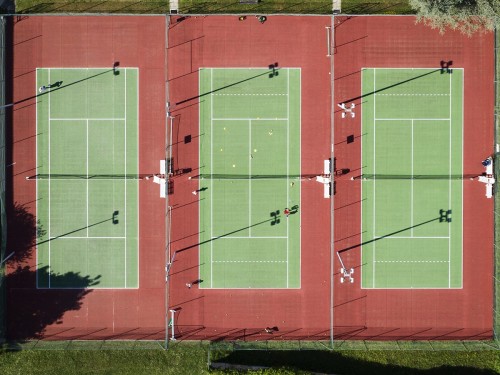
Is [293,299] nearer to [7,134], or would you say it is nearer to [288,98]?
[288,98]

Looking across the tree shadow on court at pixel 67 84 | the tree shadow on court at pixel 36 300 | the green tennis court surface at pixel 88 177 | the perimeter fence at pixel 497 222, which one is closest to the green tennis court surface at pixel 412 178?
the perimeter fence at pixel 497 222

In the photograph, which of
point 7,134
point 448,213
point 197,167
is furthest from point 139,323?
point 448,213

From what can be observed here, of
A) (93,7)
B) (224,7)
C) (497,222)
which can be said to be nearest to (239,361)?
(497,222)

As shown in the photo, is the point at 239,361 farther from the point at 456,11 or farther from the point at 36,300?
the point at 456,11

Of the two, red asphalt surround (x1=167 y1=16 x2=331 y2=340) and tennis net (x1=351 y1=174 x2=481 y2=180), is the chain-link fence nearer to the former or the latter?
tennis net (x1=351 y1=174 x2=481 y2=180)

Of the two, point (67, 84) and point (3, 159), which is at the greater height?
point (67, 84)
